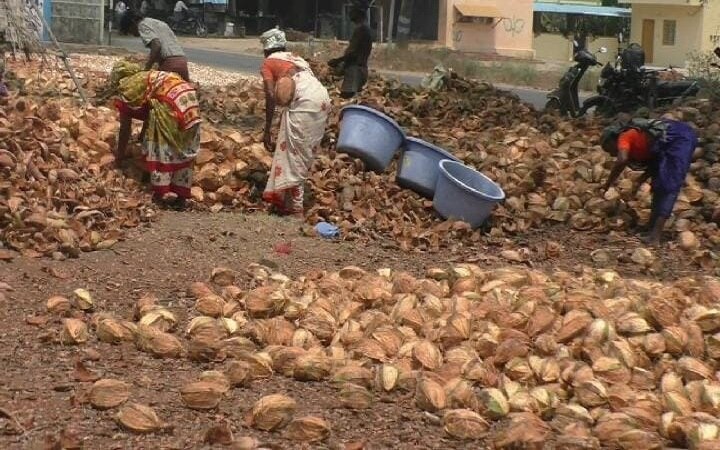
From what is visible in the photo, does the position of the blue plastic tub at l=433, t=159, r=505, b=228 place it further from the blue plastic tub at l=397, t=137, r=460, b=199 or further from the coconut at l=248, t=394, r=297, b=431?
the coconut at l=248, t=394, r=297, b=431

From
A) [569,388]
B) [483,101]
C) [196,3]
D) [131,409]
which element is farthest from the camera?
[196,3]

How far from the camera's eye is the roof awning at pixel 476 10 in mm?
37531

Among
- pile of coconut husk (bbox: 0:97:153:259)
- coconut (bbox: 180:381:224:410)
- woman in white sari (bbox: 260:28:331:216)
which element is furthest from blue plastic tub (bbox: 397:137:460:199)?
coconut (bbox: 180:381:224:410)

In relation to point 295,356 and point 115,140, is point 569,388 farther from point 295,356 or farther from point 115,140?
point 115,140

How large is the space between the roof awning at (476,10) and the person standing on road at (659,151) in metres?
30.1

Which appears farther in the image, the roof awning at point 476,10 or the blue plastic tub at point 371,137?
the roof awning at point 476,10

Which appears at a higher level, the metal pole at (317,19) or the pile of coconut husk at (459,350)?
the metal pole at (317,19)

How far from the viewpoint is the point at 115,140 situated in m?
8.34

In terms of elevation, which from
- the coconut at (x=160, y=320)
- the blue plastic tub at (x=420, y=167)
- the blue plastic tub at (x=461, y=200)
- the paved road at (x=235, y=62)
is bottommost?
the coconut at (x=160, y=320)

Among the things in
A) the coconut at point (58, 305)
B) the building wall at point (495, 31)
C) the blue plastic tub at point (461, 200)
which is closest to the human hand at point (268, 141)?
the blue plastic tub at point (461, 200)

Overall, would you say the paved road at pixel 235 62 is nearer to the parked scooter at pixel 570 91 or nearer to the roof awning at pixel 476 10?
the parked scooter at pixel 570 91

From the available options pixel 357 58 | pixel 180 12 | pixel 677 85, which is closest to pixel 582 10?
pixel 180 12

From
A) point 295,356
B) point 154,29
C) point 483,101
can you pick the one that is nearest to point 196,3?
point 483,101

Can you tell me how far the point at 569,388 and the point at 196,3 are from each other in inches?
1415
